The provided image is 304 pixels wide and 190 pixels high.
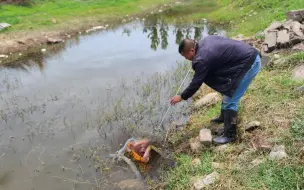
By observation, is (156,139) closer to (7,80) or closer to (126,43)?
(7,80)

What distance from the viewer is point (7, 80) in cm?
1019

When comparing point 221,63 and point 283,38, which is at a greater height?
point 221,63

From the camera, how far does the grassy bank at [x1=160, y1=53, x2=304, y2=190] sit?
427 cm

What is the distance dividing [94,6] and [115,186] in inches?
668

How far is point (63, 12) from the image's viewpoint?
60.1 ft

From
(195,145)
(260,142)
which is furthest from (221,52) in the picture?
(195,145)

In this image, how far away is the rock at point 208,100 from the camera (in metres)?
7.39

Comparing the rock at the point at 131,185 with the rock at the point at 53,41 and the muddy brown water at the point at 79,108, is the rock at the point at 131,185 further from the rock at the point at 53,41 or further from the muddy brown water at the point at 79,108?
the rock at the point at 53,41

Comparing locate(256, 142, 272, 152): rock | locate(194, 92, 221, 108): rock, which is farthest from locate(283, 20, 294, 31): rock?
→ locate(256, 142, 272, 152): rock

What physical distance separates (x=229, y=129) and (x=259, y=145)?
24.8 inches

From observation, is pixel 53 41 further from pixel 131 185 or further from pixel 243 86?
pixel 243 86

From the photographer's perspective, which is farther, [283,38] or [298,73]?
[283,38]

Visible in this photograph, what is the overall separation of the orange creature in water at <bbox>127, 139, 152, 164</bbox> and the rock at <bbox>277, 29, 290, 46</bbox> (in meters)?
5.44

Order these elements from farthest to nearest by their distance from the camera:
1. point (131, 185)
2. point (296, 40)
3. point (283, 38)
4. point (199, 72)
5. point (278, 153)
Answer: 1. point (283, 38)
2. point (296, 40)
3. point (131, 185)
4. point (199, 72)
5. point (278, 153)
